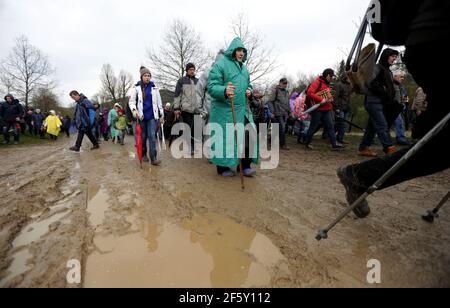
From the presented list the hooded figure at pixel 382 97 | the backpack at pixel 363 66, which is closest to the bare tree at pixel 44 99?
the hooded figure at pixel 382 97

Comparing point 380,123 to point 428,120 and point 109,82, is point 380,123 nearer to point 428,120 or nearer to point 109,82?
point 428,120

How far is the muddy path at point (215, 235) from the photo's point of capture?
1690mm

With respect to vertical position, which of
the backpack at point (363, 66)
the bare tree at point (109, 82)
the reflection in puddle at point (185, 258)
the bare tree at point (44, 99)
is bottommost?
the reflection in puddle at point (185, 258)

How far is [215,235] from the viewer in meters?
2.25

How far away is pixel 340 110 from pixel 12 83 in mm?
32383

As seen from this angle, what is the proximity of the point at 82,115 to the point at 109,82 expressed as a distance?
57.5 metres

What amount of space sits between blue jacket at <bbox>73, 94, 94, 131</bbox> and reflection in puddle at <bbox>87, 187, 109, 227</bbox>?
5596mm

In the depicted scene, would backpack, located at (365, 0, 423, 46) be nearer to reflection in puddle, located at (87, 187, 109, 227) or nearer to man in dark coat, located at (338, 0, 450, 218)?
man in dark coat, located at (338, 0, 450, 218)

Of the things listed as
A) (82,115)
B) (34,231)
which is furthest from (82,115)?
(34,231)

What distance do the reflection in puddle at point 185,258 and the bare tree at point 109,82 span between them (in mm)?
62899

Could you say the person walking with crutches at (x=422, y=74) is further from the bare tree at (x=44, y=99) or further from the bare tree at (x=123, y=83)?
the bare tree at (x=123, y=83)

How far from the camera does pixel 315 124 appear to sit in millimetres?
6965

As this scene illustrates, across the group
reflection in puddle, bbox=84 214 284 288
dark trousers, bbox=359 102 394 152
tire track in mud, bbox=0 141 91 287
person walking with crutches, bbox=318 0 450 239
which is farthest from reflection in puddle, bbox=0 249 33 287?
dark trousers, bbox=359 102 394 152

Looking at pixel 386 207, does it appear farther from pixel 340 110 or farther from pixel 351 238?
pixel 340 110
